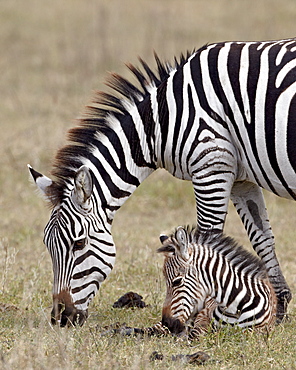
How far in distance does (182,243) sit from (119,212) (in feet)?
18.9

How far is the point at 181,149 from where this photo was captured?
18.5 feet

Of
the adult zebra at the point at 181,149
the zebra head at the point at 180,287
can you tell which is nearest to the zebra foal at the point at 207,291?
the zebra head at the point at 180,287

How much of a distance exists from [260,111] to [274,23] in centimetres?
1699

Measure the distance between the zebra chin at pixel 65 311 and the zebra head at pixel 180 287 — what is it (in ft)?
2.44

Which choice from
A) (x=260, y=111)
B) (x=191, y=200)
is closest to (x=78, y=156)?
(x=260, y=111)

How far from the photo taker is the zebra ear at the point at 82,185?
5.34m

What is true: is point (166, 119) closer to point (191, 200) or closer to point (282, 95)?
point (282, 95)

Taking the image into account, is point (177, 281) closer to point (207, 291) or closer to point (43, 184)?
point (207, 291)

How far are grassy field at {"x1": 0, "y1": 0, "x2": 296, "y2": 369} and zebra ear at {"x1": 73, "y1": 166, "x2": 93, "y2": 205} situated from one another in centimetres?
93

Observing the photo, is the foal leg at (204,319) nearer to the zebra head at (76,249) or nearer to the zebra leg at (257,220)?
the zebra head at (76,249)

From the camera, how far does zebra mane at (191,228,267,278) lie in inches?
215

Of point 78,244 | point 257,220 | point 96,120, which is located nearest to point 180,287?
point 78,244

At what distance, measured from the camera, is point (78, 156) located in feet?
19.0

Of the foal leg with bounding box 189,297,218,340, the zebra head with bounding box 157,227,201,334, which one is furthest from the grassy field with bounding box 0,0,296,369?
the zebra head with bounding box 157,227,201,334
